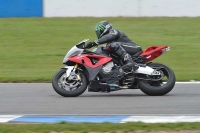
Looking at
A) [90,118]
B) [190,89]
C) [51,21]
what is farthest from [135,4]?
[90,118]

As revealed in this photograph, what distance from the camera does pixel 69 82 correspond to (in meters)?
11.0

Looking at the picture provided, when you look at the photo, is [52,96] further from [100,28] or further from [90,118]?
[90,118]

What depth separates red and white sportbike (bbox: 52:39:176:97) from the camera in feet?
35.9

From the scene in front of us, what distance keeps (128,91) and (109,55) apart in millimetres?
1293

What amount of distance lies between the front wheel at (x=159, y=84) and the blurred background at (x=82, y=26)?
20.1ft

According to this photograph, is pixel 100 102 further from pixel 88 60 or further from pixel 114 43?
pixel 114 43

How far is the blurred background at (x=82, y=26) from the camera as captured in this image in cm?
1900

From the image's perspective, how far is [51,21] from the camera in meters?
26.3

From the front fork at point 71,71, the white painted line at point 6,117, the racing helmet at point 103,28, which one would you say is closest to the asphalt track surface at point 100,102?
the white painted line at point 6,117

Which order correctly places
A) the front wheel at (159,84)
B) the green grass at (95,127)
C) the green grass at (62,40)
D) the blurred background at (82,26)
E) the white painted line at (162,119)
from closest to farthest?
1. the green grass at (95,127)
2. the white painted line at (162,119)
3. the front wheel at (159,84)
4. the green grass at (62,40)
5. the blurred background at (82,26)

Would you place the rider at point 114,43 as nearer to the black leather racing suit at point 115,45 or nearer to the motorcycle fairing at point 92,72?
the black leather racing suit at point 115,45

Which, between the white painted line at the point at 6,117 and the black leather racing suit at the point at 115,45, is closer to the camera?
the white painted line at the point at 6,117

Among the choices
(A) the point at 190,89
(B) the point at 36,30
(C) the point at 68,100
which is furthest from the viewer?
(B) the point at 36,30

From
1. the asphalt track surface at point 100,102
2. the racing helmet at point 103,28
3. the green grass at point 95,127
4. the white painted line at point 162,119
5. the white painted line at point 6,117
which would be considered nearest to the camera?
the green grass at point 95,127
